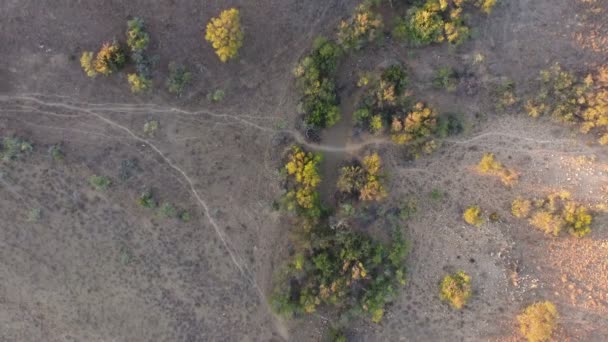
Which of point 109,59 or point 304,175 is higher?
point 109,59

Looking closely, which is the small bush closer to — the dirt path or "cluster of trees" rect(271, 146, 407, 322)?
"cluster of trees" rect(271, 146, 407, 322)

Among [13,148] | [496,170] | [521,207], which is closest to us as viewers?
[521,207]

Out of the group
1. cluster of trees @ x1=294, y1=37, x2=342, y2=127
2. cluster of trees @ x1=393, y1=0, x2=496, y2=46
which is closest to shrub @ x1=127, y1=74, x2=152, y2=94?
cluster of trees @ x1=294, y1=37, x2=342, y2=127

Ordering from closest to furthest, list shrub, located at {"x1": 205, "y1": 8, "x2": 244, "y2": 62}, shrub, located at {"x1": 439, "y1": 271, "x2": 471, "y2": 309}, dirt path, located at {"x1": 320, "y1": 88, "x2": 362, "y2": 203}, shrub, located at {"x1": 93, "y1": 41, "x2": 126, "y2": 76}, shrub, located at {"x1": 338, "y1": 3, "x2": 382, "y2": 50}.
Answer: shrub, located at {"x1": 205, "y1": 8, "x2": 244, "y2": 62} < shrub, located at {"x1": 338, "y1": 3, "x2": 382, "y2": 50} < shrub, located at {"x1": 93, "y1": 41, "x2": 126, "y2": 76} < shrub, located at {"x1": 439, "y1": 271, "x2": 471, "y2": 309} < dirt path, located at {"x1": 320, "y1": 88, "x2": 362, "y2": 203}

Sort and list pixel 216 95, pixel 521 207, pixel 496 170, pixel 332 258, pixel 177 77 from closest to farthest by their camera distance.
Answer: pixel 332 258 → pixel 521 207 → pixel 177 77 → pixel 216 95 → pixel 496 170

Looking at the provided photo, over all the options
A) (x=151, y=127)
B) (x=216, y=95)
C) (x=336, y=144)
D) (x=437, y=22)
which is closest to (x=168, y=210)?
(x=151, y=127)

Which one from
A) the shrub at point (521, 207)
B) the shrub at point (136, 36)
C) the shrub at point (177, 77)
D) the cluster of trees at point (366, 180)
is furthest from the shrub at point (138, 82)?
the shrub at point (521, 207)

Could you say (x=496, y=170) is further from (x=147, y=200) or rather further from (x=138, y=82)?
(x=138, y=82)

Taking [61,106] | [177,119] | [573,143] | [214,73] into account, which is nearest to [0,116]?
[61,106]
